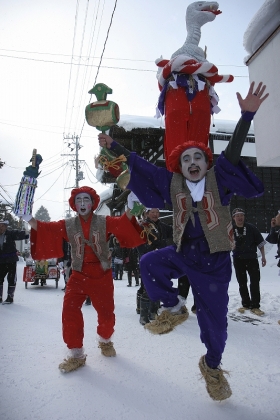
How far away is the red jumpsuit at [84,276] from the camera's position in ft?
9.57

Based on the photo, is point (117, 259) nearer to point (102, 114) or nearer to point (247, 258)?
point (247, 258)

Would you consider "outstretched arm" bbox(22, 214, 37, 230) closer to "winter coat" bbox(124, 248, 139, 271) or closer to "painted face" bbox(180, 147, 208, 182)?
"painted face" bbox(180, 147, 208, 182)

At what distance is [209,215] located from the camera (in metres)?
2.12

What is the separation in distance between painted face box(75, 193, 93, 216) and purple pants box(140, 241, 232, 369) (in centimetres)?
109

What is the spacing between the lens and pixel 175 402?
206cm

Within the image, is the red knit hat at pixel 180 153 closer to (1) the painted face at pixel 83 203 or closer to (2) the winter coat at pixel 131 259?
(1) the painted face at pixel 83 203

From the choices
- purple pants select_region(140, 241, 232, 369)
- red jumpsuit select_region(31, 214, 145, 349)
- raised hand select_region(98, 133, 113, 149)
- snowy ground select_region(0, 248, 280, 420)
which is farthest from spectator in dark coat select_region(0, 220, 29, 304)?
purple pants select_region(140, 241, 232, 369)

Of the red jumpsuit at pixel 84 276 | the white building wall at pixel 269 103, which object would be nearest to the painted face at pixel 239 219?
the white building wall at pixel 269 103

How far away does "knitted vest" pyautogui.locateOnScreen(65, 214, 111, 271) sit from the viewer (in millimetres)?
3037

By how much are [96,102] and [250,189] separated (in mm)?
1445

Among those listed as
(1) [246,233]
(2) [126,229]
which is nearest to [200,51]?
(2) [126,229]

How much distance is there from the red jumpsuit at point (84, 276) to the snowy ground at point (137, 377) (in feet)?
1.08

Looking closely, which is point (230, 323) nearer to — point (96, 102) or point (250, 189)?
point (250, 189)

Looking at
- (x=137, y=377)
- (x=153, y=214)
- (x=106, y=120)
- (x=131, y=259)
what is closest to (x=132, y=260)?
(x=131, y=259)
